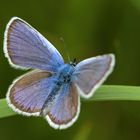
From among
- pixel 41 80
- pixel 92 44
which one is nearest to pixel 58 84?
pixel 41 80

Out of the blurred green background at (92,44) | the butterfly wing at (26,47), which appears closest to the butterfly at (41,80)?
the butterfly wing at (26,47)

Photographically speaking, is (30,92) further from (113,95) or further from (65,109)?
(113,95)

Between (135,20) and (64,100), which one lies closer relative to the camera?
(64,100)

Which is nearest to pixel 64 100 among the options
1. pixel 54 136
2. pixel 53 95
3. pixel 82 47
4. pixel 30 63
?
pixel 53 95

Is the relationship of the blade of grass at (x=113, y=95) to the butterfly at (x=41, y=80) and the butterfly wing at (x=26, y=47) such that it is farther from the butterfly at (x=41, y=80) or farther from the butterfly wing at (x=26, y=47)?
the butterfly wing at (x=26, y=47)

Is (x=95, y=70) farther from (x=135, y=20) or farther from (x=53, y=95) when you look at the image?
(x=135, y=20)

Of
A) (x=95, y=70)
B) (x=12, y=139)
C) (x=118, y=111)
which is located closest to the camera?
(x=95, y=70)
